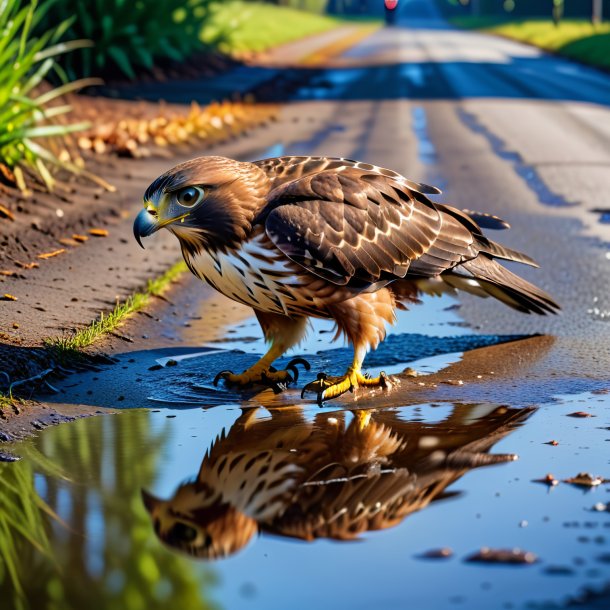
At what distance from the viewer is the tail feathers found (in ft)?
20.6

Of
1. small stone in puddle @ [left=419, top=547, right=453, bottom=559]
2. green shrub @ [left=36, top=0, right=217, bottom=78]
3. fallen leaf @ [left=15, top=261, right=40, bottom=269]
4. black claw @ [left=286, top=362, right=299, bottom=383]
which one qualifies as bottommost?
green shrub @ [left=36, top=0, right=217, bottom=78]

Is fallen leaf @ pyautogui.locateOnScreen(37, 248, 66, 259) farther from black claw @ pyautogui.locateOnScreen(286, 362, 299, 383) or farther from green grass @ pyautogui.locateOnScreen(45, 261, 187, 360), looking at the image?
black claw @ pyautogui.locateOnScreen(286, 362, 299, 383)

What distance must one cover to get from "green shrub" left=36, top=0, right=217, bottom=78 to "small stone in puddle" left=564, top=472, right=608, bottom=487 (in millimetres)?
12828

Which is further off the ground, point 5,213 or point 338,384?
point 338,384

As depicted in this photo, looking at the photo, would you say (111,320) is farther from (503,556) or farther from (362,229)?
(503,556)

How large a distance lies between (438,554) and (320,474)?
90 centimetres

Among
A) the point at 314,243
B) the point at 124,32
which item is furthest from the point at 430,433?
the point at 124,32

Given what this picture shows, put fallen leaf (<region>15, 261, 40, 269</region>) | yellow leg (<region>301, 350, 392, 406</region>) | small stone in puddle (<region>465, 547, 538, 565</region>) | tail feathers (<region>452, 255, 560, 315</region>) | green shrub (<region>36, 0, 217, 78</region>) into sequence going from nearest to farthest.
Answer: small stone in puddle (<region>465, 547, 538, 565</region>), yellow leg (<region>301, 350, 392, 406</region>), tail feathers (<region>452, 255, 560, 315</region>), fallen leaf (<region>15, 261, 40, 269</region>), green shrub (<region>36, 0, 217, 78</region>)

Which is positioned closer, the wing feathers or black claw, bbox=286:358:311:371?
the wing feathers

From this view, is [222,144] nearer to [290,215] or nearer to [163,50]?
[163,50]

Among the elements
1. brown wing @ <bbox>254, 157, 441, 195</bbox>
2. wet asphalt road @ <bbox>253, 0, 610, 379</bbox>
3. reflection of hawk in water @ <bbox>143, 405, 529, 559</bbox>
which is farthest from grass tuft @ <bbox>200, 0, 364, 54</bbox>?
reflection of hawk in water @ <bbox>143, 405, 529, 559</bbox>

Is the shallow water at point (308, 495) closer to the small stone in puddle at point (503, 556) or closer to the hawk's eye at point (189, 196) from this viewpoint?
the small stone in puddle at point (503, 556)

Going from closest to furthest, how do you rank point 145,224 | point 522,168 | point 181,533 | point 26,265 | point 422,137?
1. point 181,533
2. point 145,224
3. point 26,265
4. point 522,168
5. point 422,137

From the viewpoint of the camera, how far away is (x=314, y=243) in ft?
17.8
